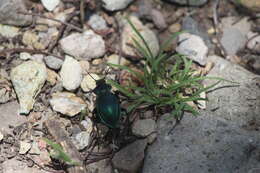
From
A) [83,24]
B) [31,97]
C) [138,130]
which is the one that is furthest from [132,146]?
[83,24]

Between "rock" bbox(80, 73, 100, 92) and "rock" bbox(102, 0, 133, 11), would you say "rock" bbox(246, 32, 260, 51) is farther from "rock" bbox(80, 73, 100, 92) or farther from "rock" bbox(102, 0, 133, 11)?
"rock" bbox(80, 73, 100, 92)

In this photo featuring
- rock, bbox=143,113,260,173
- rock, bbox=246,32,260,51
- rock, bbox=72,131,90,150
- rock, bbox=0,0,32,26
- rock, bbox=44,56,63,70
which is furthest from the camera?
rock, bbox=246,32,260,51

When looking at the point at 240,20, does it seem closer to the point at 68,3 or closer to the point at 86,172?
the point at 68,3

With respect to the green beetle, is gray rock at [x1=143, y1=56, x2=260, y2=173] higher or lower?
lower

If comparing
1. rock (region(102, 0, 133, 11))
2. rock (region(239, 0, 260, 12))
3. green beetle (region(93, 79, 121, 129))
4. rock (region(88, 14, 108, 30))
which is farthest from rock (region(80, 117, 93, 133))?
rock (region(239, 0, 260, 12))

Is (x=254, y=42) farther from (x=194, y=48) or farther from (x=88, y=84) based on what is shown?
(x=88, y=84)
